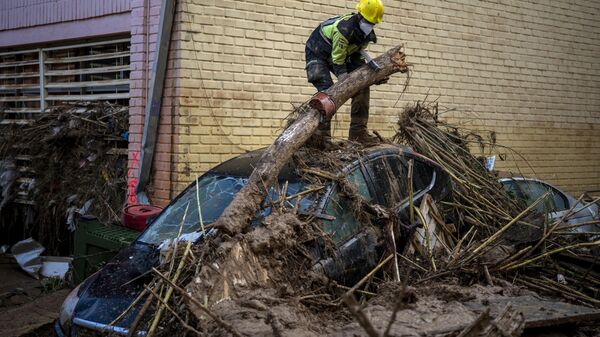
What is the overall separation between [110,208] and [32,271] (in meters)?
1.59

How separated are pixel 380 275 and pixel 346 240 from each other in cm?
40

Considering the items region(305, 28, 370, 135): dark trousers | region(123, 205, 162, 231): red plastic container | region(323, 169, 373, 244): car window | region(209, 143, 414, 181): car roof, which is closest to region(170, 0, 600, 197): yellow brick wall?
region(123, 205, 162, 231): red plastic container

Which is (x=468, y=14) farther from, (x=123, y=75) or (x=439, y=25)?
(x=123, y=75)

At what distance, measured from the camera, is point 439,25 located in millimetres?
10688

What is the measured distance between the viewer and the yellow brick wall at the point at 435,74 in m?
7.95

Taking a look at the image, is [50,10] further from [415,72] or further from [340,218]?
[340,218]

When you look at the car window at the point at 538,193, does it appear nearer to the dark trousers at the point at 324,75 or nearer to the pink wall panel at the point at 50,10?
the dark trousers at the point at 324,75

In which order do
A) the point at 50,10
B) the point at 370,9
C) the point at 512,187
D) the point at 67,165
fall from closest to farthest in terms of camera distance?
the point at 370,9
the point at 512,187
the point at 67,165
the point at 50,10

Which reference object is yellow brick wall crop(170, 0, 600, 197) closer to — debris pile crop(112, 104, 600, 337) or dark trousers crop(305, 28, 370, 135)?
dark trousers crop(305, 28, 370, 135)

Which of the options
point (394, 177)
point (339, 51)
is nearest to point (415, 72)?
point (339, 51)

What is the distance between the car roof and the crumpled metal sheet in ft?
13.5

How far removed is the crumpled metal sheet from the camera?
339 inches

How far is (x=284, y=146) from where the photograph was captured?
5258 mm

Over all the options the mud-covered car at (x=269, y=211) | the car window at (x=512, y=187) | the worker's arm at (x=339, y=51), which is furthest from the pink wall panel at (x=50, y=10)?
the car window at (x=512, y=187)
